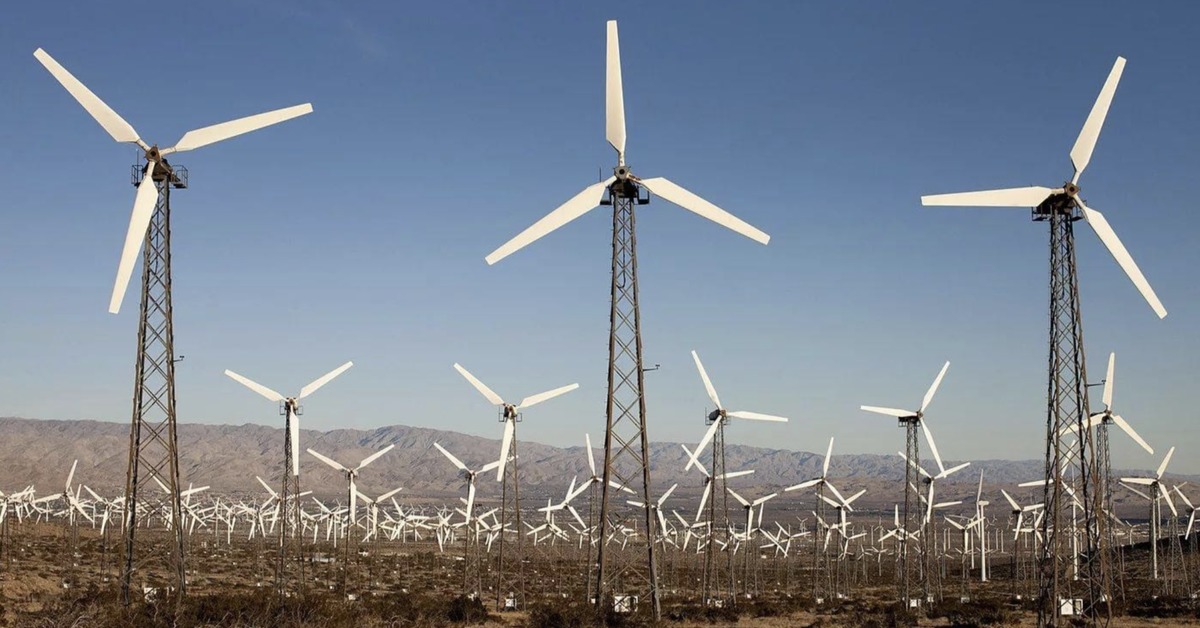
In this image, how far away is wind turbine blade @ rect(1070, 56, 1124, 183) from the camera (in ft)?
131

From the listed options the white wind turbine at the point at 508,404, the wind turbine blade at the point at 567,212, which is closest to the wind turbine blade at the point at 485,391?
the white wind turbine at the point at 508,404

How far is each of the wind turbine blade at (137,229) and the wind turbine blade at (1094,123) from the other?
107ft

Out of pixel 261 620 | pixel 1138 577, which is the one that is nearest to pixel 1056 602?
pixel 261 620

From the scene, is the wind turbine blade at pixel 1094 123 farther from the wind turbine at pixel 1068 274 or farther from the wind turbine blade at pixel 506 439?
the wind turbine blade at pixel 506 439

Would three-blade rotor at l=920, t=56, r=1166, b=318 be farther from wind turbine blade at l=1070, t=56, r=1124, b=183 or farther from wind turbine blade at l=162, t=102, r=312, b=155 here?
wind turbine blade at l=162, t=102, r=312, b=155

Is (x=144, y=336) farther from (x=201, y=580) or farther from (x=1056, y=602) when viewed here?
(x=201, y=580)

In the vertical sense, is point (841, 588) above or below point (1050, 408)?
below

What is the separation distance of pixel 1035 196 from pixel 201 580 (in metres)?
64.8

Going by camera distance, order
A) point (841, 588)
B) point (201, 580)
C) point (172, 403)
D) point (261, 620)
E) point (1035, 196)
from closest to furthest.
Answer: point (261, 620) → point (172, 403) → point (1035, 196) → point (201, 580) → point (841, 588)

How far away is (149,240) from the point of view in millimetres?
36562

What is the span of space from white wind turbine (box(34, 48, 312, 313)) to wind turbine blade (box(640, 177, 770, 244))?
11.8 meters

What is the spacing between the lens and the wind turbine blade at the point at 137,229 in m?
33.6

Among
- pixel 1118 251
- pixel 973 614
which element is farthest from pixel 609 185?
pixel 973 614

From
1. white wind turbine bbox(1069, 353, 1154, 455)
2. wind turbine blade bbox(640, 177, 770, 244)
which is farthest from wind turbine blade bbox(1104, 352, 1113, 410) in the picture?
wind turbine blade bbox(640, 177, 770, 244)
